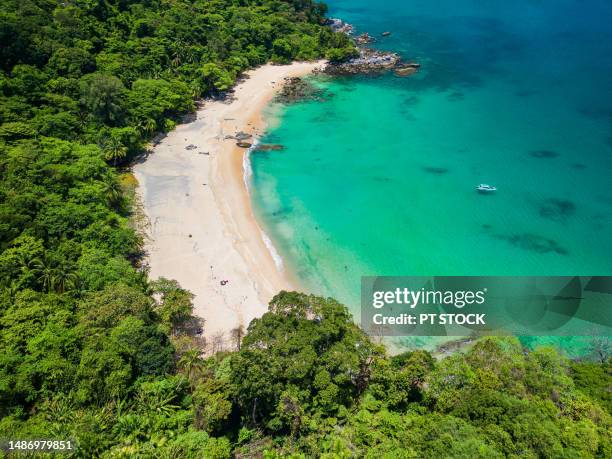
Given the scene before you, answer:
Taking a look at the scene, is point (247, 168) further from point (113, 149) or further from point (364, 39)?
point (364, 39)

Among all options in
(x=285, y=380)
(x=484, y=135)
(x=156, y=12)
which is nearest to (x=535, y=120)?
(x=484, y=135)

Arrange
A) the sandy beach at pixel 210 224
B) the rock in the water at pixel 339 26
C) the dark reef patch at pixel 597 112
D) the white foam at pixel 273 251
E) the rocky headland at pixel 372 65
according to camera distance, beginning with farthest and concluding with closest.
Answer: the rock in the water at pixel 339 26 → the rocky headland at pixel 372 65 → the dark reef patch at pixel 597 112 → the white foam at pixel 273 251 → the sandy beach at pixel 210 224

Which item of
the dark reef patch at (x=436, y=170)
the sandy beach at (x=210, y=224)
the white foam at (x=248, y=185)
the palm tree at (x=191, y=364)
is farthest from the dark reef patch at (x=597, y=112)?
the palm tree at (x=191, y=364)

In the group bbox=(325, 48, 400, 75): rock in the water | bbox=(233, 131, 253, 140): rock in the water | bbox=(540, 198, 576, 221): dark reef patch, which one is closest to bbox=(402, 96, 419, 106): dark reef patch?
bbox=(325, 48, 400, 75): rock in the water

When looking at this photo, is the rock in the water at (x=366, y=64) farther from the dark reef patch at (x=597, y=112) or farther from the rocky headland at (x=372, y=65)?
the dark reef patch at (x=597, y=112)

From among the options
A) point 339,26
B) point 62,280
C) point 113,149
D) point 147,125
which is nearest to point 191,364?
point 62,280
